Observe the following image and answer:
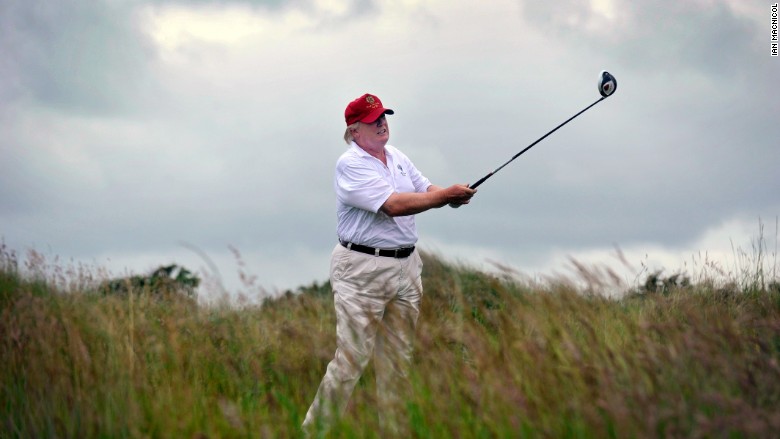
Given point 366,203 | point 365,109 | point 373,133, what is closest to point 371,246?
point 366,203

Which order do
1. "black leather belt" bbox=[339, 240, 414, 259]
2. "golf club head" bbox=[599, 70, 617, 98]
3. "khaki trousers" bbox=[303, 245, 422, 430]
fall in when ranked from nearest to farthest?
"khaki trousers" bbox=[303, 245, 422, 430], "black leather belt" bbox=[339, 240, 414, 259], "golf club head" bbox=[599, 70, 617, 98]

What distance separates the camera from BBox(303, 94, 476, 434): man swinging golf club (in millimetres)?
6602

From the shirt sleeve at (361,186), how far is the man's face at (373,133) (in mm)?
241

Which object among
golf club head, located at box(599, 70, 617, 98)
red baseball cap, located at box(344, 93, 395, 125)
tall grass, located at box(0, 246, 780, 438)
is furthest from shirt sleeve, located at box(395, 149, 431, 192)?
golf club head, located at box(599, 70, 617, 98)

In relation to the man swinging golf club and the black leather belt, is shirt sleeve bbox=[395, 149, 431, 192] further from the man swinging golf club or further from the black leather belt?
the black leather belt

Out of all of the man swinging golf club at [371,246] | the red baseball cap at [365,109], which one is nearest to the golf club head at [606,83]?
the man swinging golf club at [371,246]

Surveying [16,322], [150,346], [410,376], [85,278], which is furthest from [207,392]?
[85,278]

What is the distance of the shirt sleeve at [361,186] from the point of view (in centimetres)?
661

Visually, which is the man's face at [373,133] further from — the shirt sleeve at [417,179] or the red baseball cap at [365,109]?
the shirt sleeve at [417,179]

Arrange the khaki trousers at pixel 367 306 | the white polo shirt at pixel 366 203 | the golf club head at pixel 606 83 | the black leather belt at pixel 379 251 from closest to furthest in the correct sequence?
the khaki trousers at pixel 367 306 → the white polo shirt at pixel 366 203 → the black leather belt at pixel 379 251 → the golf club head at pixel 606 83

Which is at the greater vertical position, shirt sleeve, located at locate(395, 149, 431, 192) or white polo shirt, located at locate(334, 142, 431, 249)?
shirt sleeve, located at locate(395, 149, 431, 192)

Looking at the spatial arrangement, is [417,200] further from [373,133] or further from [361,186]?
[373,133]

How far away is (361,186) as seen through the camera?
6680 millimetres

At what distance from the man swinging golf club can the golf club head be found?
135cm
